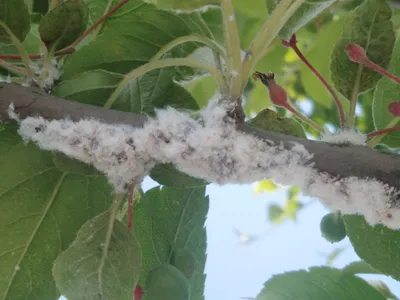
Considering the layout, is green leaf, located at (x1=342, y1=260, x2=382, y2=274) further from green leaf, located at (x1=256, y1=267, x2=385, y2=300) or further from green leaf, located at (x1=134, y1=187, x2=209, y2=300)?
green leaf, located at (x1=134, y1=187, x2=209, y2=300)

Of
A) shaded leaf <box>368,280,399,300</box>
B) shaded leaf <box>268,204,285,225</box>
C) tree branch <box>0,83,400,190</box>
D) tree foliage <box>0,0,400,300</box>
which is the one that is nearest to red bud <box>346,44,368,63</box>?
tree foliage <box>0,0,400,300</box>

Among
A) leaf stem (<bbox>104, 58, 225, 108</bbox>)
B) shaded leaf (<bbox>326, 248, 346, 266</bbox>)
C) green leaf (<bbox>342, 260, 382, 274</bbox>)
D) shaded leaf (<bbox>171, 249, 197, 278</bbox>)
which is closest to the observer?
leaf stem (<bbox>104, 58, 225, 108</bbox>)

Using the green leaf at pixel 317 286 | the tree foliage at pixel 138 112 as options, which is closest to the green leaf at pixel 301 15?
the tree foliage at pixel 138 112

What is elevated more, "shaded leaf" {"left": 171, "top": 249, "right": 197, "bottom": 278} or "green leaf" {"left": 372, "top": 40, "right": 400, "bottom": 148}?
"green leaf" {"left": 372, "top": 40, "right": 400, "bottom": 148}

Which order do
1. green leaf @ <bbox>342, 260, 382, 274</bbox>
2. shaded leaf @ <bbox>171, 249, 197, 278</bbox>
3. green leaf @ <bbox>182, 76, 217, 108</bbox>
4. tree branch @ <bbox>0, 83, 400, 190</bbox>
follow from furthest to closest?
1. green leaf @ <bbox>182, 76, 217, 108</bbox>
2. green leaf @ <bbox>342, 260, 382, 274</bbox>
3. shaded leaf @ <bbox>171, 249, 197, 278</bbox>
4. tree branch @ <bbox>0, 83, 400, 190</bbox>

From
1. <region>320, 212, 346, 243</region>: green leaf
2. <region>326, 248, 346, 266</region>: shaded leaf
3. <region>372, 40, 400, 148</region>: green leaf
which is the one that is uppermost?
<region>326, 248, 346, 266</region>: shaded leaf

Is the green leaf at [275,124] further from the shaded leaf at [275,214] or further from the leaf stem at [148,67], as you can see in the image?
the shaded leaf at [275,214]
